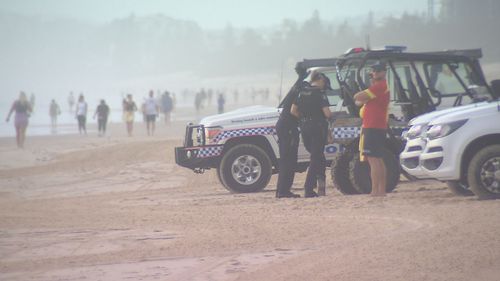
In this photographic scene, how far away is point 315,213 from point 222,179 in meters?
3.81

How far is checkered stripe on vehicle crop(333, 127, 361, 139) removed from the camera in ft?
43.2

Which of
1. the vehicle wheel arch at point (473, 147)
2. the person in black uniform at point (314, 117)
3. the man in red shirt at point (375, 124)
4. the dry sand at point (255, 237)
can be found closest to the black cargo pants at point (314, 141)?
the person in black uniform at point (314, 117)

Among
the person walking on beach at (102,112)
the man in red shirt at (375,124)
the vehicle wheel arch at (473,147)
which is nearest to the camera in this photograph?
the vehicle wheel arch at (473,147)

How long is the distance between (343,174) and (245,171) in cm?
196

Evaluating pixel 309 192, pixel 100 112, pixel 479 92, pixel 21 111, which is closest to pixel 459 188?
pixel 479 92

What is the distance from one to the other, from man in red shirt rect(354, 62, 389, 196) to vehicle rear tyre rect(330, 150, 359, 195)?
0.97m

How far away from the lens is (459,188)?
39.0 feet

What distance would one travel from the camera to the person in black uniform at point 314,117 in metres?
12.3

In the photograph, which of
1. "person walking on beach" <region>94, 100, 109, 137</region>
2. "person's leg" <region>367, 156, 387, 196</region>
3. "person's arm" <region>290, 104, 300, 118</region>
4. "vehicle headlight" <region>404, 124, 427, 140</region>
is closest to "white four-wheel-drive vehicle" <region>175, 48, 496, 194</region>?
"person's arm" <region>290, 104, 300, 118</region>

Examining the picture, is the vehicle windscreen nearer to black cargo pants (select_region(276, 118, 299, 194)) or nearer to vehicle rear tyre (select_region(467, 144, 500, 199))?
black cargo pants (select_region(276, 118, 299, 194))

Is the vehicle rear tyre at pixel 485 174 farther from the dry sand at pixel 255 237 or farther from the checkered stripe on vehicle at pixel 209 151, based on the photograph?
the checkered stripe on vehicle at pixel 209 151

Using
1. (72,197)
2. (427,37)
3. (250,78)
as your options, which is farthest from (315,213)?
(250,78)

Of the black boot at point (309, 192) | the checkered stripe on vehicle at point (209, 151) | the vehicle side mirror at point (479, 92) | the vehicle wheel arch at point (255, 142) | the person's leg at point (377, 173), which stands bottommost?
the black boot at point (309, 192)

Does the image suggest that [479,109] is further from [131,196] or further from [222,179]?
[131,196]
